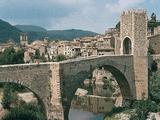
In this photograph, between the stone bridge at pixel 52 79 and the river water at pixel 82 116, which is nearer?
the stone bridge at pixel 52 79

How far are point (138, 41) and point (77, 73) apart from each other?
7185 mm

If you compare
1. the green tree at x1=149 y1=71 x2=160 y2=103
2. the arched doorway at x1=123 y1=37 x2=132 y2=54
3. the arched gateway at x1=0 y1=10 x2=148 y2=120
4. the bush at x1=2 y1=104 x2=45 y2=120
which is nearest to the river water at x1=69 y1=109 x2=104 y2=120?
the arched gateway at x1=0 y1=10 x2=148 y2=120

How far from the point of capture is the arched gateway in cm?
2362

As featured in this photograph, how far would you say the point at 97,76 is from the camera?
151ft

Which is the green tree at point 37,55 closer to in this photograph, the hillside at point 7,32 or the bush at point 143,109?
the bush at point 143,109

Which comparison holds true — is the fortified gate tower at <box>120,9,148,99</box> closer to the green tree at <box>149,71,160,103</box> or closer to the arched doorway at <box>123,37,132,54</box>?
the arched doorway at <box>123,37,132,54</box>

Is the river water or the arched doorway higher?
the arched doorway

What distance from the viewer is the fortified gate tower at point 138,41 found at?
31.7m

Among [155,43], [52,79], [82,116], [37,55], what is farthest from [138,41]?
[37,55]

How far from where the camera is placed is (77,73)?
26250mm

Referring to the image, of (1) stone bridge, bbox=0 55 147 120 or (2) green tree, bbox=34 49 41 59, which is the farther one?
(2) green tree, bbox=34 49 41 59

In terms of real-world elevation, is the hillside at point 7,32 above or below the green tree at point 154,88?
above

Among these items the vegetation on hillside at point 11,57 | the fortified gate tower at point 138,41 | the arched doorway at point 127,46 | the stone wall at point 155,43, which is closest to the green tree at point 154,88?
the fortified gate tower at point 138,41

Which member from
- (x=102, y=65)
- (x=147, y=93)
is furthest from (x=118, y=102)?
(x=102, y=65)
